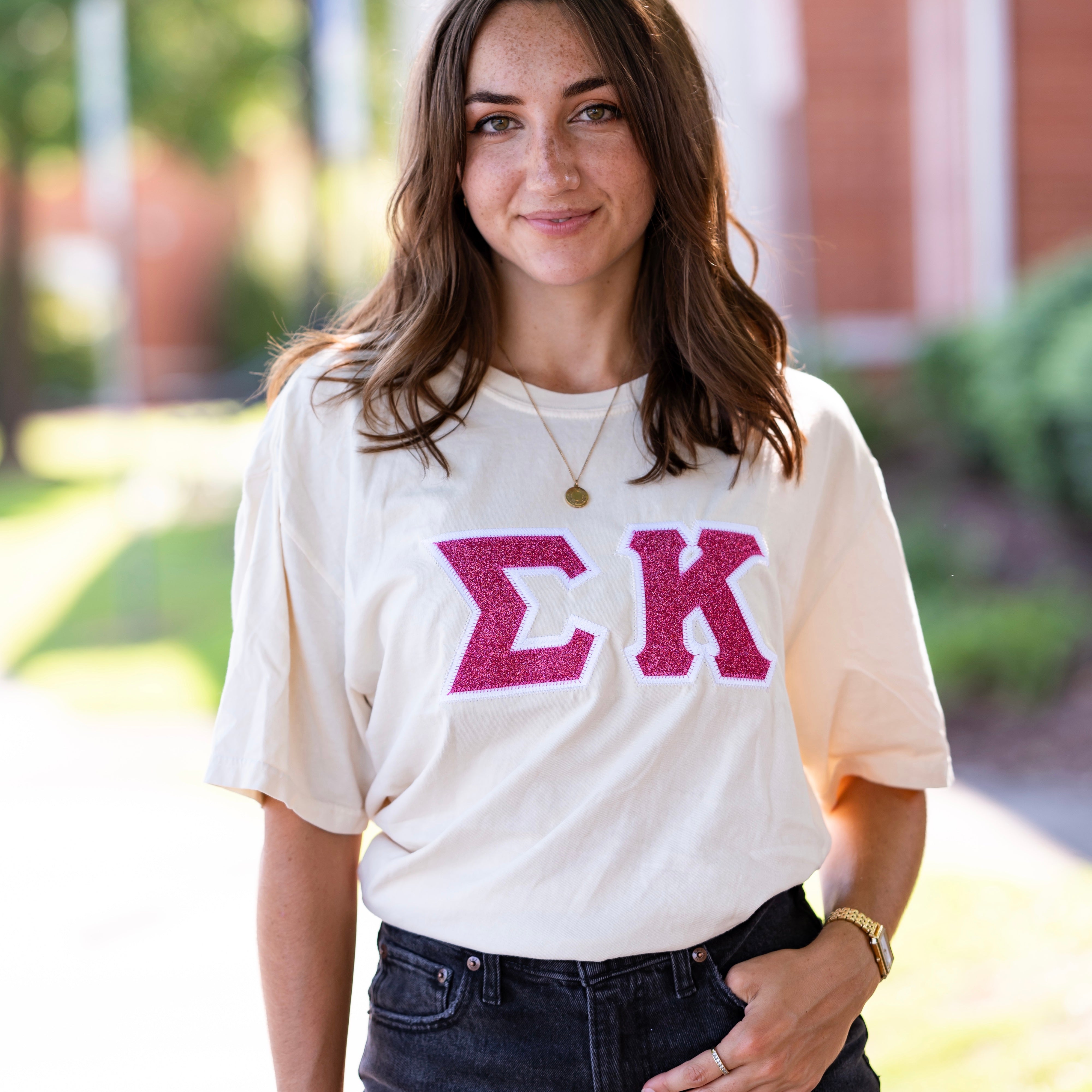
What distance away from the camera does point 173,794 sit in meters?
5.79

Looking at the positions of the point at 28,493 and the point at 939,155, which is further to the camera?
the point at 28,493

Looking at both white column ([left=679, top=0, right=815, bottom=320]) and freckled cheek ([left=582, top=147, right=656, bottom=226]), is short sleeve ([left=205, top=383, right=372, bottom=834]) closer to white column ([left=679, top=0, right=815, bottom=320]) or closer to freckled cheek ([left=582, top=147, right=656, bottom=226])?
freckled cheek ([left=582, top=147, right=656, bottom=226])

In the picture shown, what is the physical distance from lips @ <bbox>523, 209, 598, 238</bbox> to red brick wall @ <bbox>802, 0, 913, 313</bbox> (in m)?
7.54

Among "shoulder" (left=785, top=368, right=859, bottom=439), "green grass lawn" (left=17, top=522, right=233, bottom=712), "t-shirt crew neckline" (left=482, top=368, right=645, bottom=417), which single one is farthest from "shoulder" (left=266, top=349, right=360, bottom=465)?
"green grass lawn" (left=17, top=522, right=233, bottom=712)

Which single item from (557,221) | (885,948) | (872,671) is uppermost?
(557,221)

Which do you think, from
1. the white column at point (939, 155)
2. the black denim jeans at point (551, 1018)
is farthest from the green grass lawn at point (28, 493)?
the black denim jeans at point (551, 1018)

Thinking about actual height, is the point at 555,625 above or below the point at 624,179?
below

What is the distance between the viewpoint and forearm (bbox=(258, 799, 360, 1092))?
171cm

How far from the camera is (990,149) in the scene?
28.6ft

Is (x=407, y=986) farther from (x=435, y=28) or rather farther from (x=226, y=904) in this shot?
(x=226, y=904)

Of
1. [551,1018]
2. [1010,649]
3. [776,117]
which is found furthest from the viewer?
[776,117]

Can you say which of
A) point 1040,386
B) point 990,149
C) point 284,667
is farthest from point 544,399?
point 990,149

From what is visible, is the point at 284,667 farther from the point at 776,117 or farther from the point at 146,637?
the point at 776,117

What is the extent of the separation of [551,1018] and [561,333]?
0.89 meters
